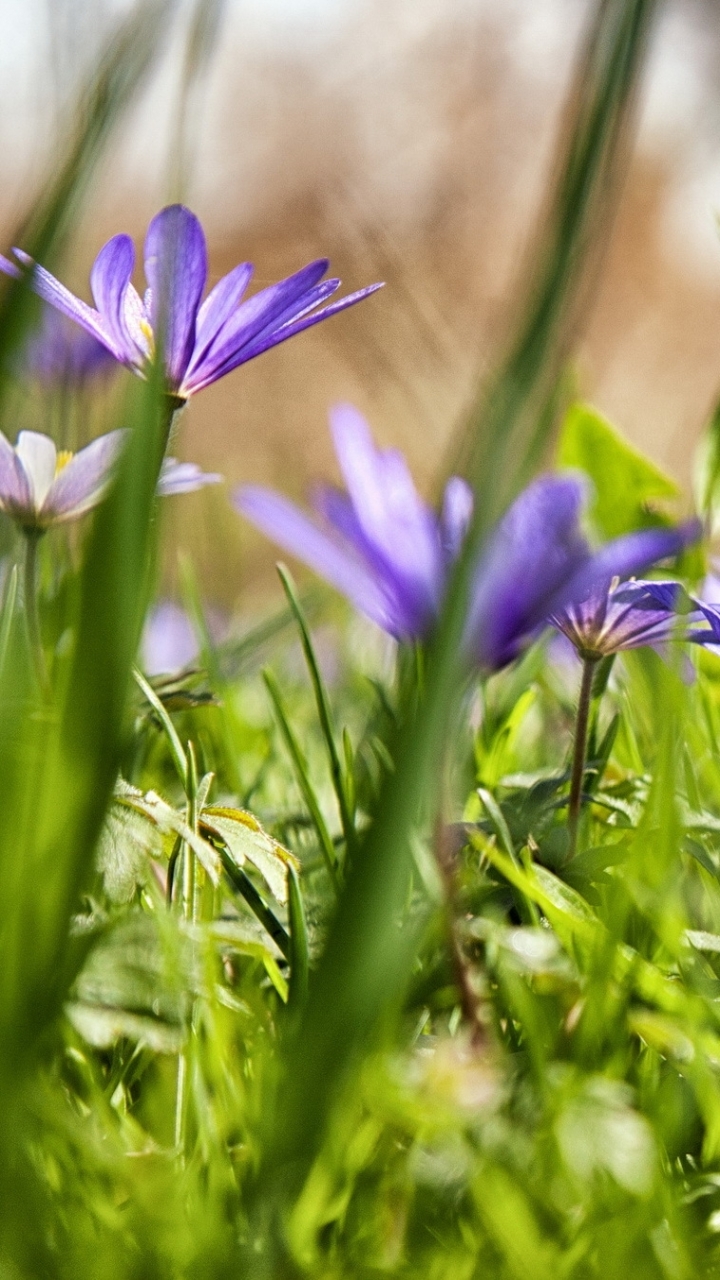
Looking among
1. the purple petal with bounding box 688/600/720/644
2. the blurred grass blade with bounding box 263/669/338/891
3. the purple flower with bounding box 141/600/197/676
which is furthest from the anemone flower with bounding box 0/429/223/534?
the purple flower with bounding box 141/600/197/676

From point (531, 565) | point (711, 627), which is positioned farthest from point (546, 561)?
point (711, 627)

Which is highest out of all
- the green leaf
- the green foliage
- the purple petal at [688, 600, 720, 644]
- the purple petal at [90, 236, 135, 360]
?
the green leaf

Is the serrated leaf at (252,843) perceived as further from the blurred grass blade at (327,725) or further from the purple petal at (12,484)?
the purple petal at (12,484)

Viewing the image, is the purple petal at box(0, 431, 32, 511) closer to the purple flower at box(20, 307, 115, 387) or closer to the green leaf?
the purple flower at box(20, 307, 115, 387)

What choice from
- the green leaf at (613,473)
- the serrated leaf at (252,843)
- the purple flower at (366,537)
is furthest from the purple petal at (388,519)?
the green leaf at (613,473)

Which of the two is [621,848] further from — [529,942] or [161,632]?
[161,632]

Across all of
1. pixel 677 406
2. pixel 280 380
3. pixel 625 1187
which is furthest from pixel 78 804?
pixel 677 406

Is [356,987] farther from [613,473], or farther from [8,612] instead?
[613,473]
